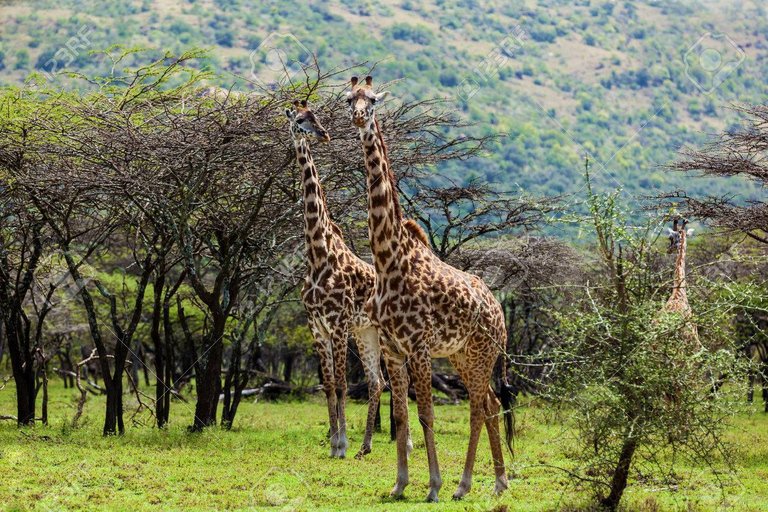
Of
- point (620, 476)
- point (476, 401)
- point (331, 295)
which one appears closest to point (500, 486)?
point (476, 401)

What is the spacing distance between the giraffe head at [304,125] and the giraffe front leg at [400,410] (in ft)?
10.6

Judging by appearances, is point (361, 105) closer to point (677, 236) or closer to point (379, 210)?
point (379, 210)

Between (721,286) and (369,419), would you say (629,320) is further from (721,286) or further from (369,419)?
(369,419)

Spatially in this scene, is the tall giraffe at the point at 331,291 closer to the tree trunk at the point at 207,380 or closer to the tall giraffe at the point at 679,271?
the tree trunk at the point at 207,380

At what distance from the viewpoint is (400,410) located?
368 inches

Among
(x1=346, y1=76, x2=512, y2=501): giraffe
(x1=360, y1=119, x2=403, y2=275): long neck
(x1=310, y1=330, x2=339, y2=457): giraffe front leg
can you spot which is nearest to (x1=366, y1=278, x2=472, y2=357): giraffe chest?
(x1=346, y1=76, x2=512, y2=501): giraffe

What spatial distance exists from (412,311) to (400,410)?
1004mm

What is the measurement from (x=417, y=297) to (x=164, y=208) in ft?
15.8

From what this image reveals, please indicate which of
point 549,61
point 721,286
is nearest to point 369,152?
point 721,286

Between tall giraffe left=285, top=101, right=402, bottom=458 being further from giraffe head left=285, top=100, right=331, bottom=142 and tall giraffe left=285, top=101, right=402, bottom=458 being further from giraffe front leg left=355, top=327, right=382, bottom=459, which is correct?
giraffe front leg left=355, top=327, right=382, bottom=459

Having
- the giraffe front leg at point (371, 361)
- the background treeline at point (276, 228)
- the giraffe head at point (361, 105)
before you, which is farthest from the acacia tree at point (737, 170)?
the giraffe head at point (361, 105)

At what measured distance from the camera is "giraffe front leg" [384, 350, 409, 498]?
364 inches

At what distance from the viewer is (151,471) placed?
10.5 m

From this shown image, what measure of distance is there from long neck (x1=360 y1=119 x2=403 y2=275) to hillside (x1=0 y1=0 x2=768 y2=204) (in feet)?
164
